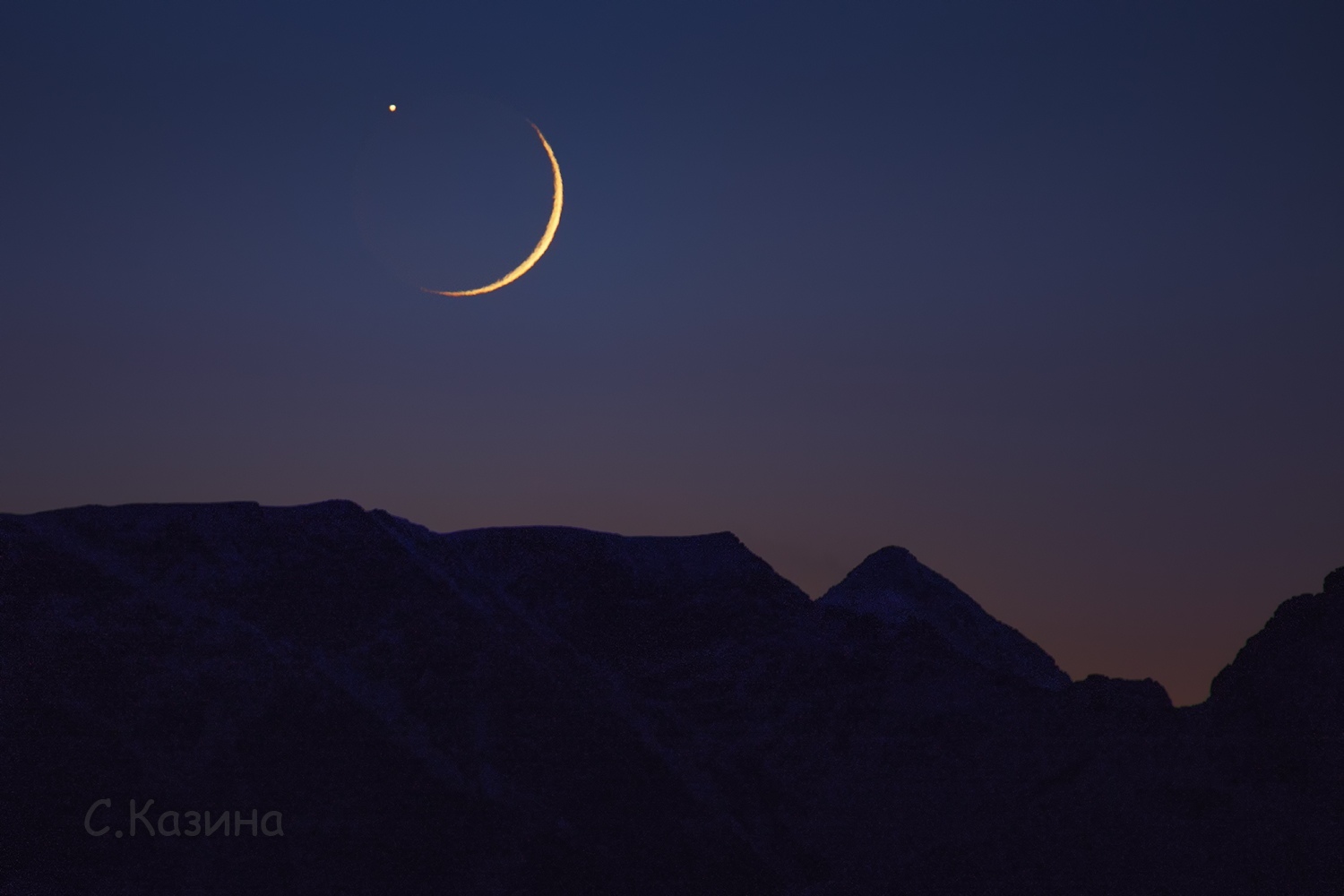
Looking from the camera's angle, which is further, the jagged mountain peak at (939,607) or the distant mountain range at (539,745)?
the jagged mountain peak at (939,607)

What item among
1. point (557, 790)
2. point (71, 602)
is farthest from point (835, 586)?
point (71, 602)

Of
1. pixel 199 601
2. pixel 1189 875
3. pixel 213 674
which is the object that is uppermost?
pixel 199 601

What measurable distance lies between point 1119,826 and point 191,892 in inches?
862

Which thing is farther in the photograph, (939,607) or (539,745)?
(939,607)

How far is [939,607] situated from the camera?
170ft

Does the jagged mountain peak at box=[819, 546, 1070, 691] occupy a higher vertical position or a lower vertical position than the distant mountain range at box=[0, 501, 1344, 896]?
higher

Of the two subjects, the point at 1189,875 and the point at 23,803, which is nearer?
the point at 1189,875

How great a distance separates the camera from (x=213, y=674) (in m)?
33.4

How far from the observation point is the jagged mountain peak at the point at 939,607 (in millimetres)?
49125

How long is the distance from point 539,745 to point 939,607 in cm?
2272

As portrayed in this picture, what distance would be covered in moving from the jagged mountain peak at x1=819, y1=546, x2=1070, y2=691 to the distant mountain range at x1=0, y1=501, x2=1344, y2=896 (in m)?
8.32

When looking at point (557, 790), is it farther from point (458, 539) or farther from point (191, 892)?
point (458, 539)

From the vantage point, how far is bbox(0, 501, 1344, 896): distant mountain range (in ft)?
98.0

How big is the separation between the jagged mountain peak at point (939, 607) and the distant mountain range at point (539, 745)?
8322 millimetres
